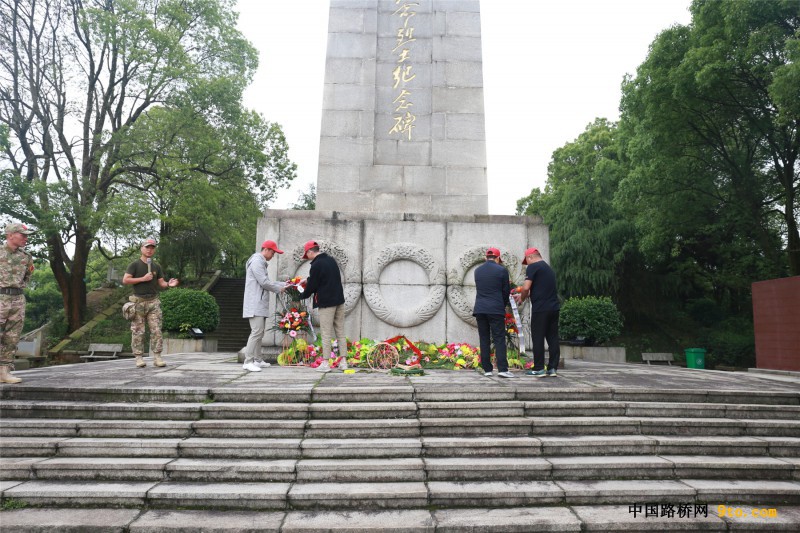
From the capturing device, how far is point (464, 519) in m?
3.29

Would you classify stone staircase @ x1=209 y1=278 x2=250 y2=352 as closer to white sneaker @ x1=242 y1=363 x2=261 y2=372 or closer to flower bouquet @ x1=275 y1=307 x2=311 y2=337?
flower bouquet @ x1=275 y1=307 x2=311 y2=337

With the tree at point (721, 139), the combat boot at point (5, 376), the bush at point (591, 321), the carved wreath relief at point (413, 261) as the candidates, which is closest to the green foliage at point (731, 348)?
the tree at point (721, 139)

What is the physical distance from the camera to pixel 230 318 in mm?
20453

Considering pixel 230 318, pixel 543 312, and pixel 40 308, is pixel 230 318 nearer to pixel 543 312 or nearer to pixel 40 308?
pixel 40 308

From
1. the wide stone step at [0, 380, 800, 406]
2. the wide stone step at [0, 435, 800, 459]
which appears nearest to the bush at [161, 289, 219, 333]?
the wide stone step at [0, 380, 800, 406]

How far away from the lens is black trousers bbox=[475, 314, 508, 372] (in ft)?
20.2

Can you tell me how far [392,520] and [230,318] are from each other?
60.5 ft

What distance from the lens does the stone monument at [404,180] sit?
8.22 metres

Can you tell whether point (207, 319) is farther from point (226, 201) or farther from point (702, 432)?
point (702, 432)

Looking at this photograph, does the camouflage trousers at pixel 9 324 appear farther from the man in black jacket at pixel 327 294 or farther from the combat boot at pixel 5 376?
the man in black jacket at pixel 327 294

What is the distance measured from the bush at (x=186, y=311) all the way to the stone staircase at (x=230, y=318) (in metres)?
1.24

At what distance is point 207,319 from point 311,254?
23.9 ft

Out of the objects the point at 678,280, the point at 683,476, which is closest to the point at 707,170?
the point at 678,280

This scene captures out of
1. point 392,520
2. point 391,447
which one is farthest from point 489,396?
point 392,520
